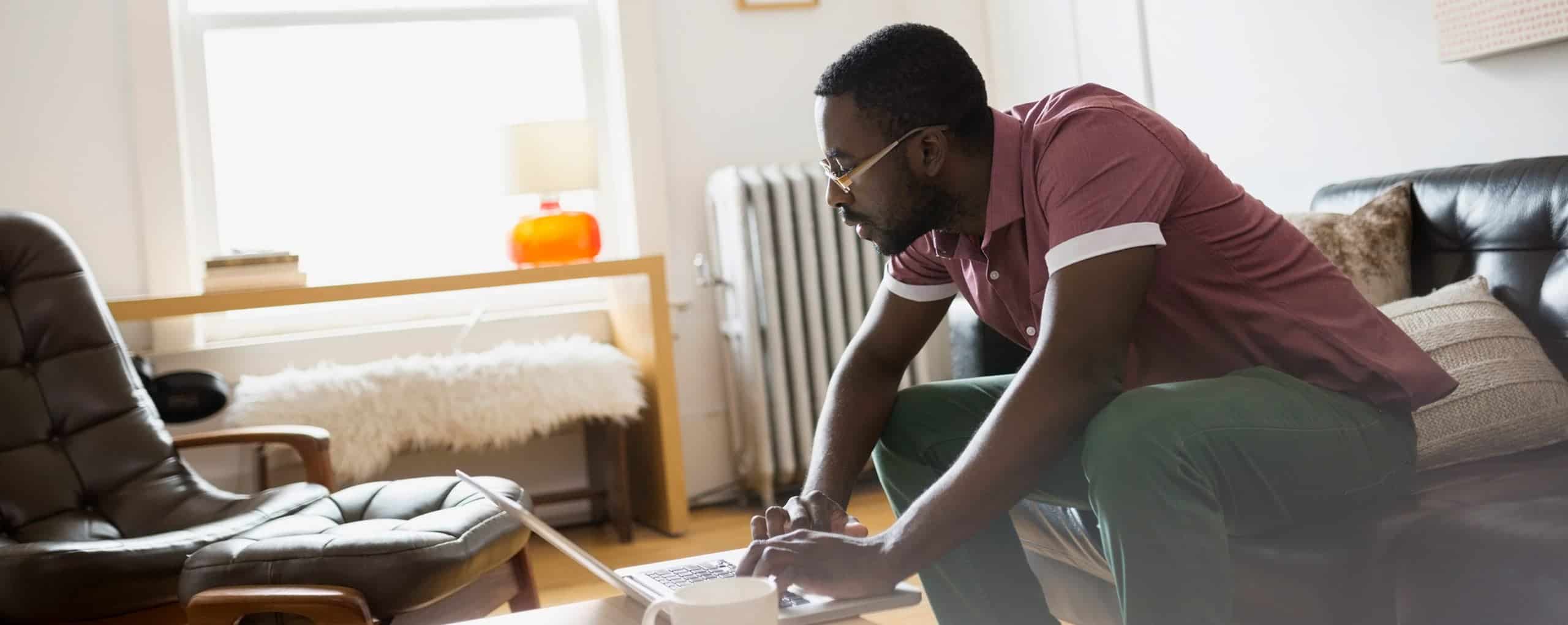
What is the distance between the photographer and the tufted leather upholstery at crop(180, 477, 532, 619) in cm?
182

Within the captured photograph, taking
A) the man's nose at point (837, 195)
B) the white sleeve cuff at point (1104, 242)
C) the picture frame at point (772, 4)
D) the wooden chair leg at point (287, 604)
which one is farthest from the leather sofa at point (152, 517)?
the picture frame at point (772, 4)

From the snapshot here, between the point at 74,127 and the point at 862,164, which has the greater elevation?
the point at 74,127

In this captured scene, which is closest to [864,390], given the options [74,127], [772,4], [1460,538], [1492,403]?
[1460,538]

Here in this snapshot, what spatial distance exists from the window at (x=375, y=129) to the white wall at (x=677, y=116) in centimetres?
21

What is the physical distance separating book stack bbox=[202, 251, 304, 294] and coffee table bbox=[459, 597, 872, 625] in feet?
6.82

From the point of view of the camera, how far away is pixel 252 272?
3.13 meters

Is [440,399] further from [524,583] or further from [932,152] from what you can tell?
[932,152]

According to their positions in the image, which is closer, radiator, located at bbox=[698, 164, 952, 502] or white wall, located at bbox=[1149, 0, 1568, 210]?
white wall, located at bbox=[1149, 0, 1568, 210]

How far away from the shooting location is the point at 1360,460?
4.59 ft

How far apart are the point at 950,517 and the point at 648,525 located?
245 cm

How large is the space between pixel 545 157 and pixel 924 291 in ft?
6.24

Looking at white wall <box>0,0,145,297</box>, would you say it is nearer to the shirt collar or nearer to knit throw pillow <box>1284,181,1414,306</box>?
the shirt collar

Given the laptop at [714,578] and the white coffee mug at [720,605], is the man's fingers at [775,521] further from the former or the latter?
the white coffee mug at [720,605]

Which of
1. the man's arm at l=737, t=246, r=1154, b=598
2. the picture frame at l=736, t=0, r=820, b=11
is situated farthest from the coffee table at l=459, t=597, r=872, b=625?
the picture frame at l=736, t=0, r=820, b=11
